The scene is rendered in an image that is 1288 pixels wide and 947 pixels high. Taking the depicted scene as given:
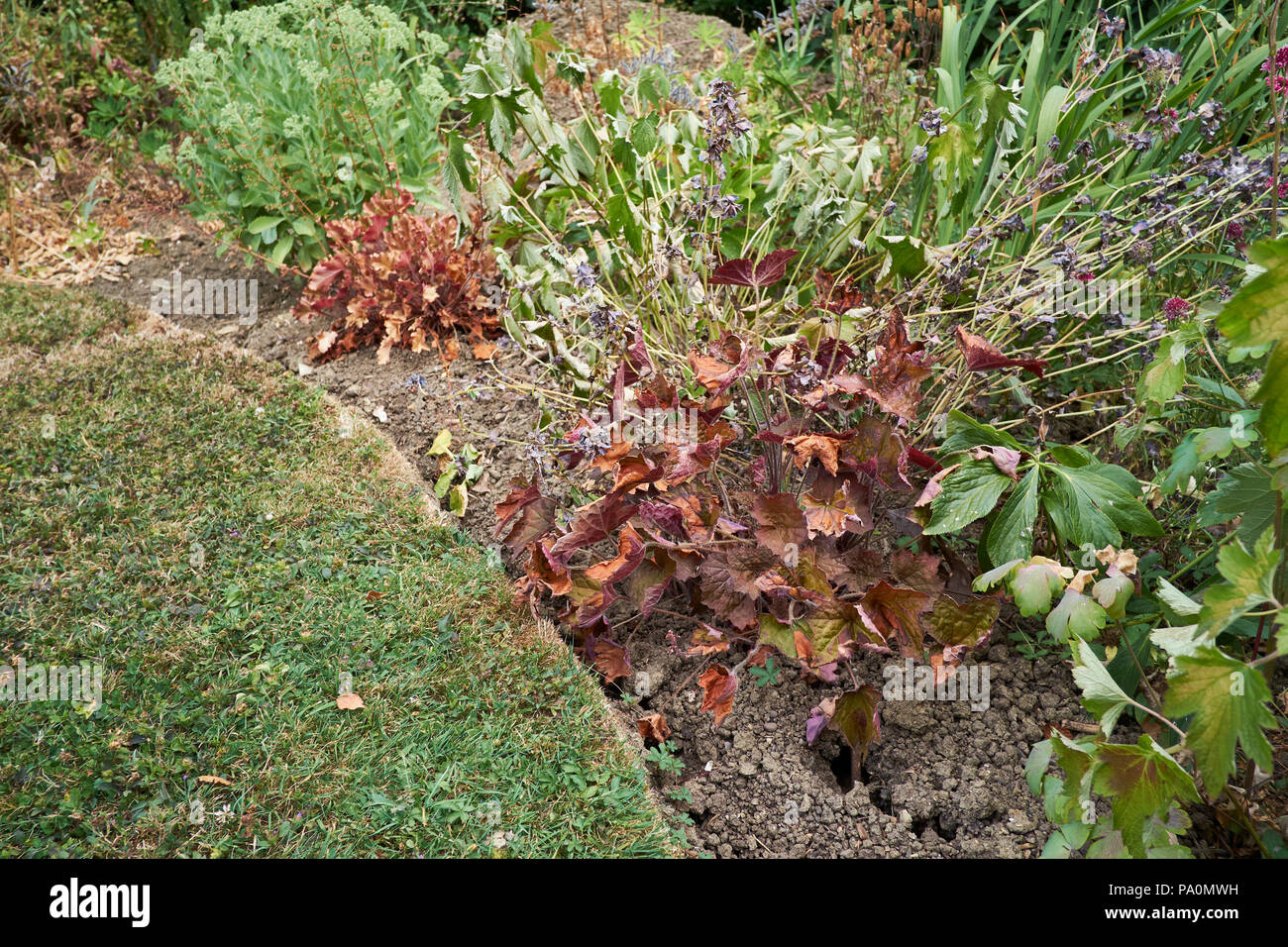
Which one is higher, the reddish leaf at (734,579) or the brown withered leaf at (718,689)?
the reddish leaf at (734,579)

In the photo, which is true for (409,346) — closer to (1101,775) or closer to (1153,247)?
(1153,247)

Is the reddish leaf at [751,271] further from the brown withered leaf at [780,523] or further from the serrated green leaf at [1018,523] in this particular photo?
the serrated green leaf at [1018,523]

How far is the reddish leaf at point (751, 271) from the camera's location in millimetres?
2533

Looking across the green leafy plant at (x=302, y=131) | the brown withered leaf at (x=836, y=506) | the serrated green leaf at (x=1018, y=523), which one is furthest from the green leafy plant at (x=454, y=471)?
the serrated green leaf at (x=1018, y=523)

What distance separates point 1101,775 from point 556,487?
1.91 meters

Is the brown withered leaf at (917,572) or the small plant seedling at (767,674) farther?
the small plant seedling at (767,674)

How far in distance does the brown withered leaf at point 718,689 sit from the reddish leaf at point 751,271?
40.7 inches

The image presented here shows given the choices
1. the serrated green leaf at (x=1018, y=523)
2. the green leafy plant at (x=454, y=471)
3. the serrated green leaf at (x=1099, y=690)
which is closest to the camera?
the serrated green leaf at (x=1099, y=690)

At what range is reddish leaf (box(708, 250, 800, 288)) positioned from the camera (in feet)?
8.31

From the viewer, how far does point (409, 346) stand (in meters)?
3.99

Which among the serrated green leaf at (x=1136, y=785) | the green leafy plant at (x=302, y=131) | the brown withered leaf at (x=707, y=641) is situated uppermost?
the green leafy plant at (x=302, y=131)

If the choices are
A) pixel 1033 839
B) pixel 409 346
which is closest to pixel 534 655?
pixel 1033 839

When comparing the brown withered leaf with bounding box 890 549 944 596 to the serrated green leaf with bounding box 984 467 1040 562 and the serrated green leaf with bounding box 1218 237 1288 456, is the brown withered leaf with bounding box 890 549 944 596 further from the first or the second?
the serrated green leaf with bounding box 1218 237 1288 456
